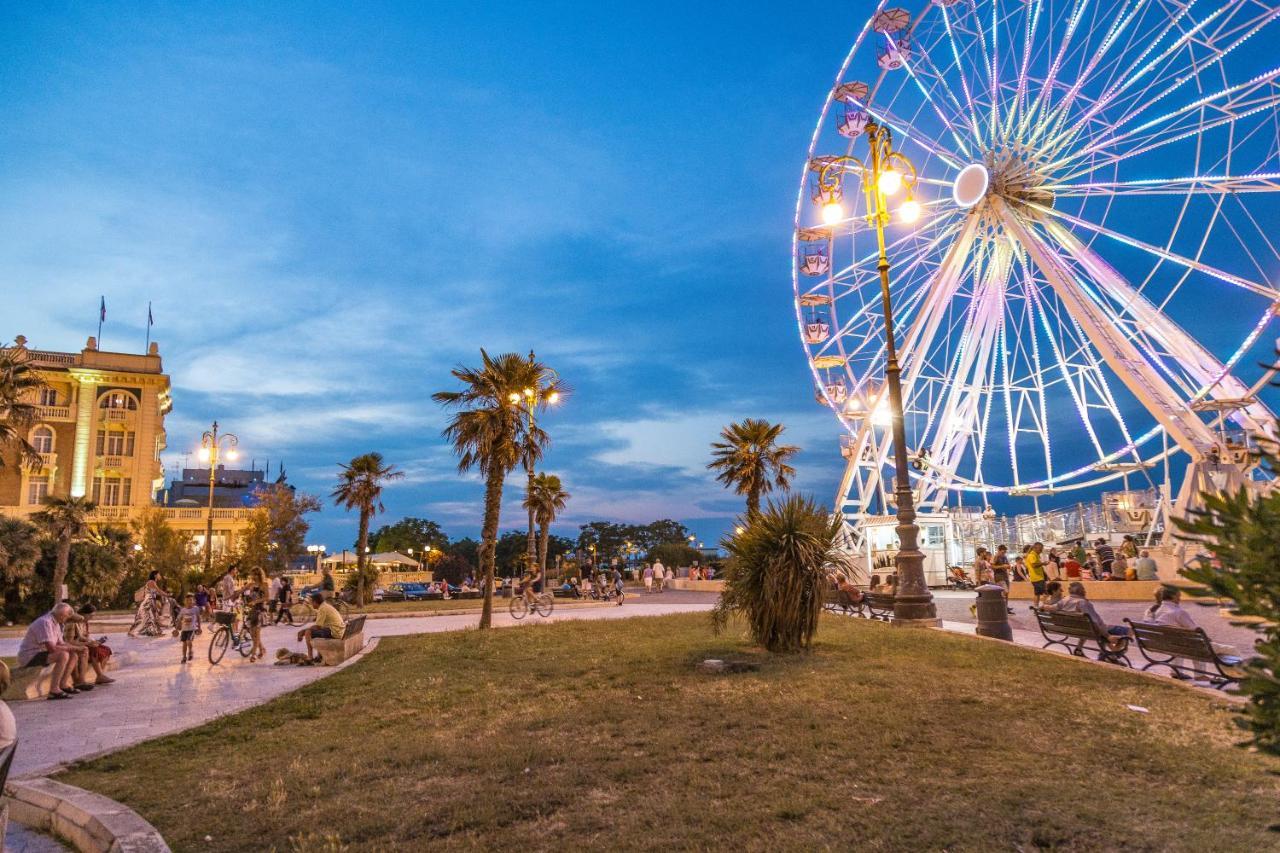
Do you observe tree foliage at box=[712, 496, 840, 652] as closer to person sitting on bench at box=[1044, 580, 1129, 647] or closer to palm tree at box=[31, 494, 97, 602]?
person sitting on bench at box=[1044, 580, 1129, 647]

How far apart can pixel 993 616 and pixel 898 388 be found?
5138 mm

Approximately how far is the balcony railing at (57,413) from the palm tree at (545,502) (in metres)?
34.7

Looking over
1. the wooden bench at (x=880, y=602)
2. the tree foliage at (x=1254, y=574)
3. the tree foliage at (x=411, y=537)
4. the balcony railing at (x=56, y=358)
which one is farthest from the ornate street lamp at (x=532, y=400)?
the tree foliage at (x=411, y=537)

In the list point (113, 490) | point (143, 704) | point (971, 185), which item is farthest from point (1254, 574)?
point (113, 490)

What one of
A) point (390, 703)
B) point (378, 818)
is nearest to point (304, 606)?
point (390, 703)

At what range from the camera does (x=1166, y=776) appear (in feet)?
18.9

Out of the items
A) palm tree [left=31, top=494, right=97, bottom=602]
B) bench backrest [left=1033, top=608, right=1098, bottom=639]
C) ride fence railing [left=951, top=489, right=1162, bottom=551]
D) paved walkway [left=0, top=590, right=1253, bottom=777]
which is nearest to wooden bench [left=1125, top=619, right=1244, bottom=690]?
bench backrest [left=1033, top=608, right=1098, bottom=639]

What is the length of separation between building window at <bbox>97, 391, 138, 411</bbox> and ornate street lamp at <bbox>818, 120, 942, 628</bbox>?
188 ft

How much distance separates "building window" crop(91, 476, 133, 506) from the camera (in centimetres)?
5812

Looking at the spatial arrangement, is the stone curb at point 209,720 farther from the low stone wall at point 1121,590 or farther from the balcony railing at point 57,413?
the balcony railing at point 57,413

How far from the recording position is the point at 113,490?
59.0 meters

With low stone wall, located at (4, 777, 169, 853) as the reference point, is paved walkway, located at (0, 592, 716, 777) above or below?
below

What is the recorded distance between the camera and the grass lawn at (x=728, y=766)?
4.84 metres

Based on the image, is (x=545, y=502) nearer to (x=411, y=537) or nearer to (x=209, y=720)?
(x=209, y=720)
